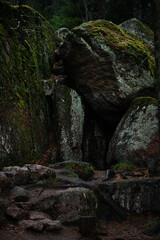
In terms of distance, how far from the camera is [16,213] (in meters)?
3.64

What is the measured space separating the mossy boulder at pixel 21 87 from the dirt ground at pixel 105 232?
321cm

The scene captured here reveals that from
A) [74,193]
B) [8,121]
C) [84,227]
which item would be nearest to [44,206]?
[74,193]

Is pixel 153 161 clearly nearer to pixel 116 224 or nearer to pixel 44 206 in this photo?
pixel 116 224

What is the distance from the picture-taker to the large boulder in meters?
9.78

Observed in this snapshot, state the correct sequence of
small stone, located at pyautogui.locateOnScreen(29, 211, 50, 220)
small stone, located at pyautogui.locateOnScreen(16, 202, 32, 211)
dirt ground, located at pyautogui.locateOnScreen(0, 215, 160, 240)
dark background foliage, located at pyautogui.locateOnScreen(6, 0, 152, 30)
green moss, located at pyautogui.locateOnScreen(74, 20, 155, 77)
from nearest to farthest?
dirt ground, located at pyautogui.locateOnScreen(0, 215, 160, 240)
small stone, located at pyautogui.locateOnScreen(29, 211, 50, 220)
small stone, located at pyautogui.locateOnScreen(16, 202, 32, 211)
green moss, located at pyautogui.locateOnScreen(74, 20, 155, 77)
dark background foliage, located at pyautogui.locateOnScreen(6, 0, 152, 30)

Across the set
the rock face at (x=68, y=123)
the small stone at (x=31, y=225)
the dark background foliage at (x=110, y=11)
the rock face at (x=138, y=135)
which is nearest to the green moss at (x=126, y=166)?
the rock face at (x=138, y=135)

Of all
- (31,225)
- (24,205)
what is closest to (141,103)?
(24,205)

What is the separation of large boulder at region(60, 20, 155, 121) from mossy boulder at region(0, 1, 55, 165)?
1740 mm

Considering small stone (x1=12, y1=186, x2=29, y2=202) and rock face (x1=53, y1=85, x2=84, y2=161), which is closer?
small stone (x1=12, y1=186, x2=29, y2=202)

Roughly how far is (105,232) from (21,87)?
20.4 feet

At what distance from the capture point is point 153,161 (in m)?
6.32

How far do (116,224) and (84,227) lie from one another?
62.0 inches

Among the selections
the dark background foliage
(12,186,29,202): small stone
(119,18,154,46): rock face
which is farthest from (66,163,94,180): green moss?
the dark background foliage

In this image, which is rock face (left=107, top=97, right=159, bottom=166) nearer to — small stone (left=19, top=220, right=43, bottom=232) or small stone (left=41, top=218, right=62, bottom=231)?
small stone (left=41, top=218, right=62, bottom=231)
